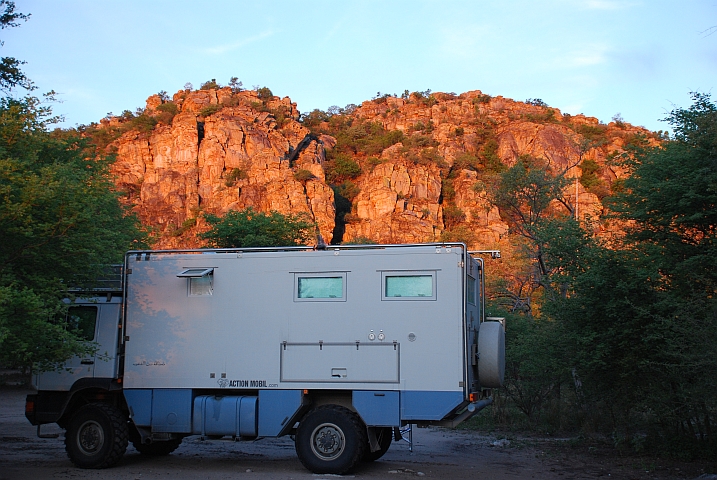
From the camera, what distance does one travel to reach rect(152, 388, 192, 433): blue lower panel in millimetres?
11648

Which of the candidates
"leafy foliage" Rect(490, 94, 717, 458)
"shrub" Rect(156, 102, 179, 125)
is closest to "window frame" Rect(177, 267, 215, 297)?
"leafy foliage" Rect(490, 94, 717, 458)

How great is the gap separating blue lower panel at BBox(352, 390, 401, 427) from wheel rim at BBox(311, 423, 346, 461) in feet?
1.58

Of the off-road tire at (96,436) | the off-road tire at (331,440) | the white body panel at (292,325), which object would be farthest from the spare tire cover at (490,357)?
the off-road tire at (96,436)

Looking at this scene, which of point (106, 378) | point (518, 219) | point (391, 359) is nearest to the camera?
point (391, 359)

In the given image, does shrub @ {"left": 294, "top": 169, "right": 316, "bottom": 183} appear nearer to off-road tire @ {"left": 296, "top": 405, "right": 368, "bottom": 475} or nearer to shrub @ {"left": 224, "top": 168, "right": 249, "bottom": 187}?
shrub @ {"left": 224, "top": 168, "right": 249, "bottom": 187}

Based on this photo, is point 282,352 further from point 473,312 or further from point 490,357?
point 490,357

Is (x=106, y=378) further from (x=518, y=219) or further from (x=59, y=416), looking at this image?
(x=518, y=219)

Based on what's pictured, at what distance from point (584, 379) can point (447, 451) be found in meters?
3.23

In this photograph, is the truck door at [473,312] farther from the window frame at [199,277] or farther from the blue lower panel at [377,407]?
the window frame at [199,277]

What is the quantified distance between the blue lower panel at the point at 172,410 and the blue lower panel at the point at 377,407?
286 centimetres

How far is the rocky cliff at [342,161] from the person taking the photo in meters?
81.3

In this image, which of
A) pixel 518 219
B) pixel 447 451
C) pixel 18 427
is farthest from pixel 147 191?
pixel 447 451

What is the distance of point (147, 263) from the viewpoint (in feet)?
40.1

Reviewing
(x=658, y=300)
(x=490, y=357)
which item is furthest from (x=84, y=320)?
(x=658, y=300)
